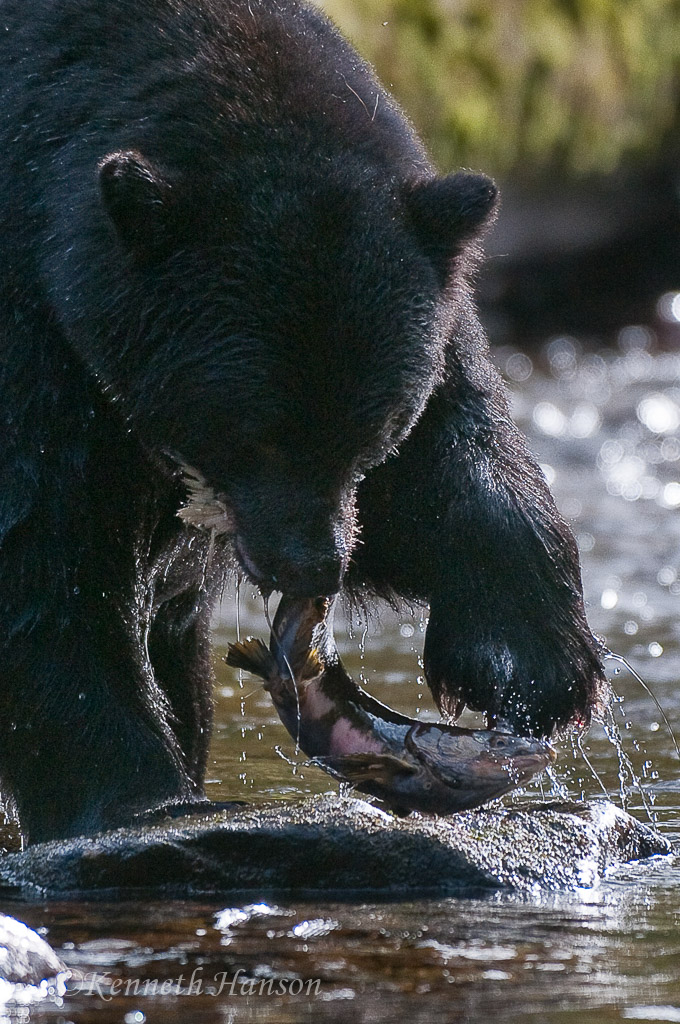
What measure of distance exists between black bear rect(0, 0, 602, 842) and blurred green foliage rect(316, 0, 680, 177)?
9.15 meters

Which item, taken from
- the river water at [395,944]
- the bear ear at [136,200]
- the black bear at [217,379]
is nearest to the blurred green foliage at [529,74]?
the river water at [395,944]

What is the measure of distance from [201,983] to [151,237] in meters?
1.62

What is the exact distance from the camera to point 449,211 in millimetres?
4148

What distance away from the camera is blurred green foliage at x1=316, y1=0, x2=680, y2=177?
46.6 feet

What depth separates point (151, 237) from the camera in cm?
389

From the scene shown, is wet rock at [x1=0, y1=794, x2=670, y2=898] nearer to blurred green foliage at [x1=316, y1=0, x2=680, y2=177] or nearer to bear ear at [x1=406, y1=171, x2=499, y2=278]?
bear ear at [x1=406, y1=171, x2=499, y2=278]

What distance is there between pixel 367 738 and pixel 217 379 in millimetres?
1149

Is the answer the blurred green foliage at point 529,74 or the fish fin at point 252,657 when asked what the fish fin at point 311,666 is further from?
the blurred green foliage at point 529,74

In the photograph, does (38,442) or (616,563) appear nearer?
(38,442)

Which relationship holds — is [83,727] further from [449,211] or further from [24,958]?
[449,211]

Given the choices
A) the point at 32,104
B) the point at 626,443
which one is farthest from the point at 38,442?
the point at 626,443

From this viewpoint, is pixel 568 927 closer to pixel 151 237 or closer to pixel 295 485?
pixel 295 485

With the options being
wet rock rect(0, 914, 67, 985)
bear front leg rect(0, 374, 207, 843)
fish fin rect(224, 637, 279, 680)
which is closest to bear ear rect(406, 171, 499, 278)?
bear front leg rect(0, 374, 207, 843)

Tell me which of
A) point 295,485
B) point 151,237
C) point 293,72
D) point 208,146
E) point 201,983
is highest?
point 293,72
